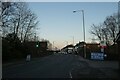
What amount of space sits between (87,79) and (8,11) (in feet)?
123

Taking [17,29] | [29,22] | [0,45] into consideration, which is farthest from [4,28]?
[29,22]

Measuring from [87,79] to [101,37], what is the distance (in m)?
93.1

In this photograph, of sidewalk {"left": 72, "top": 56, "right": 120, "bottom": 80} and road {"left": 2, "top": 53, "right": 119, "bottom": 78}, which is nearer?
sidewalk {"left": 72, "top": 56, "right": 120, "bottom": 80}

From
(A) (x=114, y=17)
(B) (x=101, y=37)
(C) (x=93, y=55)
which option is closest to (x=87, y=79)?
(C) (x=93, y=55)

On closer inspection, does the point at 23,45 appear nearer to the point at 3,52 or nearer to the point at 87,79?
the point at 3,52

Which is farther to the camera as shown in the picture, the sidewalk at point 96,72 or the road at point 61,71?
the road at point 61,71

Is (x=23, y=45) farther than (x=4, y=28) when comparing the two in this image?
Yes

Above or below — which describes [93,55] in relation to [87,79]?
above

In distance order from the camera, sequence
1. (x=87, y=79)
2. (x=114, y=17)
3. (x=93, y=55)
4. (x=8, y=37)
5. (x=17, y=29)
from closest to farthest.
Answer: (x=93, y=55), (x=87, y=79), (x=8, y=37), (x=17, y=29), (x=114, y=17)

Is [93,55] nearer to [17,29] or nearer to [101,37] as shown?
[17,29]

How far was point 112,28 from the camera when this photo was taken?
103 metres

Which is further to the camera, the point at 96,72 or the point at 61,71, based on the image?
the point at 61,71

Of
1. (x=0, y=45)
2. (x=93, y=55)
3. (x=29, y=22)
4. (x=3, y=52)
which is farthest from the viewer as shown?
(x=29, y=22)

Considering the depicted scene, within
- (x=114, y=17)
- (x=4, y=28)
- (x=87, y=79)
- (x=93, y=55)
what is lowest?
(x=87, y=79)
